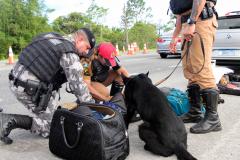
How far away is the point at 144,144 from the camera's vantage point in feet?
13.0

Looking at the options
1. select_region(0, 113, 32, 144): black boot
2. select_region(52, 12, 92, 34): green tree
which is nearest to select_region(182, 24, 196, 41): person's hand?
select_region(0, 113, 32, 144): black boot

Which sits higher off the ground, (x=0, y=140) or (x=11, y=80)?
(x=11, y=80)

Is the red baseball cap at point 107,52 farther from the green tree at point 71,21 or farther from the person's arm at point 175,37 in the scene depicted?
the green tree at point 71,21

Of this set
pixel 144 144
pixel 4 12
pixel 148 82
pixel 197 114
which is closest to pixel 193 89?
pixel 197 114

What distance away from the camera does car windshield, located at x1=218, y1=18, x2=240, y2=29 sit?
28.9ft

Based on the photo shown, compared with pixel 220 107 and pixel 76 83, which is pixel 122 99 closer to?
pixel 76 83

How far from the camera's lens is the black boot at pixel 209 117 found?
4.29 metres

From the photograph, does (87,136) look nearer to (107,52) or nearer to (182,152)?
(182,152)

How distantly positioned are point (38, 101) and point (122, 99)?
3.33ft

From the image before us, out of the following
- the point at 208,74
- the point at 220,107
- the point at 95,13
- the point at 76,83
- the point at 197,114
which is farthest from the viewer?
the point at 95,13

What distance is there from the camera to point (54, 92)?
421 centimetres

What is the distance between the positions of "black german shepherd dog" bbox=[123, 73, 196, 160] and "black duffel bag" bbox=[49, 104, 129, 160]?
267 mm

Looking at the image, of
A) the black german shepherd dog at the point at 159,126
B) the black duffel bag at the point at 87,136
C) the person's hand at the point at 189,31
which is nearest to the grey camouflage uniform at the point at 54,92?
the black duffel bag at the point at 87,136

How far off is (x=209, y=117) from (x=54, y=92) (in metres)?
1.72
